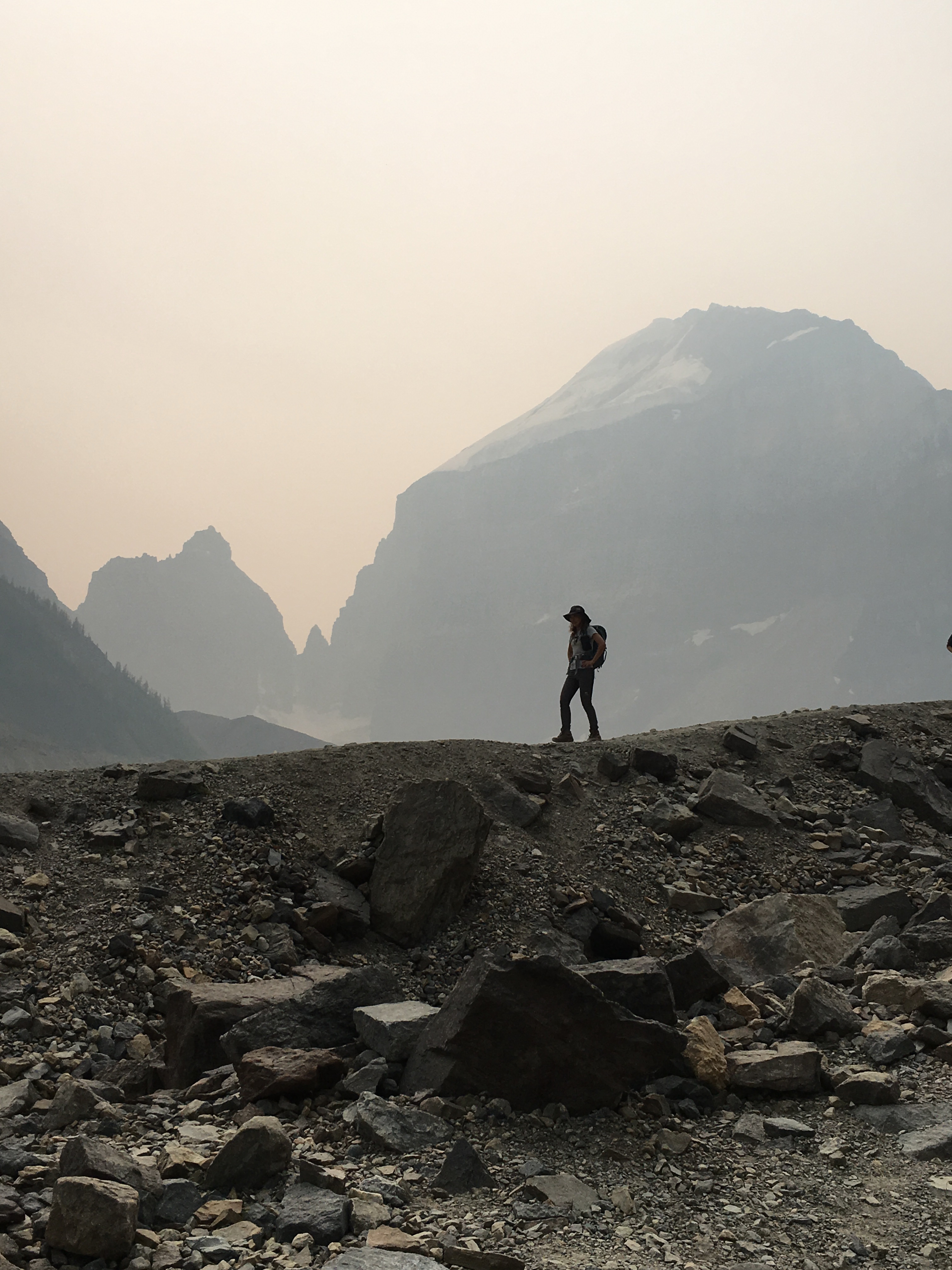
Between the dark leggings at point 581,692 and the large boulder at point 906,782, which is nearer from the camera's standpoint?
the large boulder at point 906,782

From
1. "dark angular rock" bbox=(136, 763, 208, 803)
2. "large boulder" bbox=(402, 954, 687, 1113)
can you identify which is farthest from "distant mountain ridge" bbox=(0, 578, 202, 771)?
"large boulder" bbox=(402, 954, 687, 1113)

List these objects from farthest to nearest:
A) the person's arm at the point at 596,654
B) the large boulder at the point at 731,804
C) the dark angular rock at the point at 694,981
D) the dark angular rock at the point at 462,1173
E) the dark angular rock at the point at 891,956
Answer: the person's arm at the point at 596,654
the large boulder at the point at 731,804
the dark angular rock at the point at 891,956
the dark angular rock at the point at 694,981
the dark angular rock at the point at 462,1173

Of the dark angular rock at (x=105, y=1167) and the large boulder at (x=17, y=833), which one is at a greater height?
the large boulder at (x=17, y=833)

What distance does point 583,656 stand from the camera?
15906mm

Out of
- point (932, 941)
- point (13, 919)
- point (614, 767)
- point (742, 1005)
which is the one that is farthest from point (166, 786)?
point (932, 941)

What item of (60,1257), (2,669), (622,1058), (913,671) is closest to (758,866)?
(622,1058)

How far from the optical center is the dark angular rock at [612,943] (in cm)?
1011

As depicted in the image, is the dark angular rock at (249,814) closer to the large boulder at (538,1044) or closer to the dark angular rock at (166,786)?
the dark angular rock at (166,786)

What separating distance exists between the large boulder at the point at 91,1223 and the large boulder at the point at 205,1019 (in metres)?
2.37

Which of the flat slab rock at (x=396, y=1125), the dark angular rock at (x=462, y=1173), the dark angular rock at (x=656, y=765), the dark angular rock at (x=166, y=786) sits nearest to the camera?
the dark angular rock at (x=462, y=1173)

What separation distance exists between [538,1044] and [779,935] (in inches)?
172

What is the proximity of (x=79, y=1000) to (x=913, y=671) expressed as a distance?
20294 cm

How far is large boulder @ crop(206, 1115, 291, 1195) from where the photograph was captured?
483 cm

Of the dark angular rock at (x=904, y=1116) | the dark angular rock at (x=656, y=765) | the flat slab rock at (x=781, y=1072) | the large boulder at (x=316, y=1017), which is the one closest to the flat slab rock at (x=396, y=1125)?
the large boulder at (x=316, y=1017)
